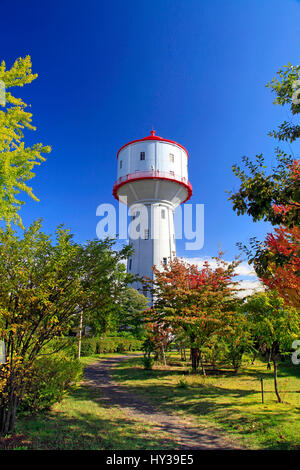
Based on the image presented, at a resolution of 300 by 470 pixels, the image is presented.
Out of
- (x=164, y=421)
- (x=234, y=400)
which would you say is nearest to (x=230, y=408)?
(x=234, y=400)

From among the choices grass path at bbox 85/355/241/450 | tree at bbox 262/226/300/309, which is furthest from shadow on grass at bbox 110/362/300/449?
tree at bbox 262/226/300/309

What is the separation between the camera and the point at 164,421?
21.5 feet

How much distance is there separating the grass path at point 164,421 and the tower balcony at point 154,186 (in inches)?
815

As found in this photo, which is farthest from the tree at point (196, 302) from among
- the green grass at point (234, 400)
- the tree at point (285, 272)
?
the tree at point (285, 272)

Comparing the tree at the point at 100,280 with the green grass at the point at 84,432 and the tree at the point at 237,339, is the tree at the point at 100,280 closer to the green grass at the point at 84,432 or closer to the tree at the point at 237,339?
the green grass at the point at 84,432

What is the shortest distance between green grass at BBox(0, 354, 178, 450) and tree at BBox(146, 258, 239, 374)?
5250 mm

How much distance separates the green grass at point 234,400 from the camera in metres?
5.65

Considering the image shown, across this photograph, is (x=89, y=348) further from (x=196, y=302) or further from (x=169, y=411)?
(x=169, y=411)

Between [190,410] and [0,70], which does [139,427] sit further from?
[0,70]

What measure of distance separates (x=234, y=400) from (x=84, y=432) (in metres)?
5.02

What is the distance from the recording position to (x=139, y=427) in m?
6.04

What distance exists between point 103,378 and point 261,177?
11.1 metres

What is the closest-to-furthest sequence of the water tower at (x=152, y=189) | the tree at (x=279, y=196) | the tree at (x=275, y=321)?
the tree at (x=279, y=196) < the tree at (x=275, y=321) < the water tower at (x=152, y=189)

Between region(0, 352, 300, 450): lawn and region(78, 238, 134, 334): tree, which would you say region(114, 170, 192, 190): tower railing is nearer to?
region(0, 352, 300, 450): lawn
